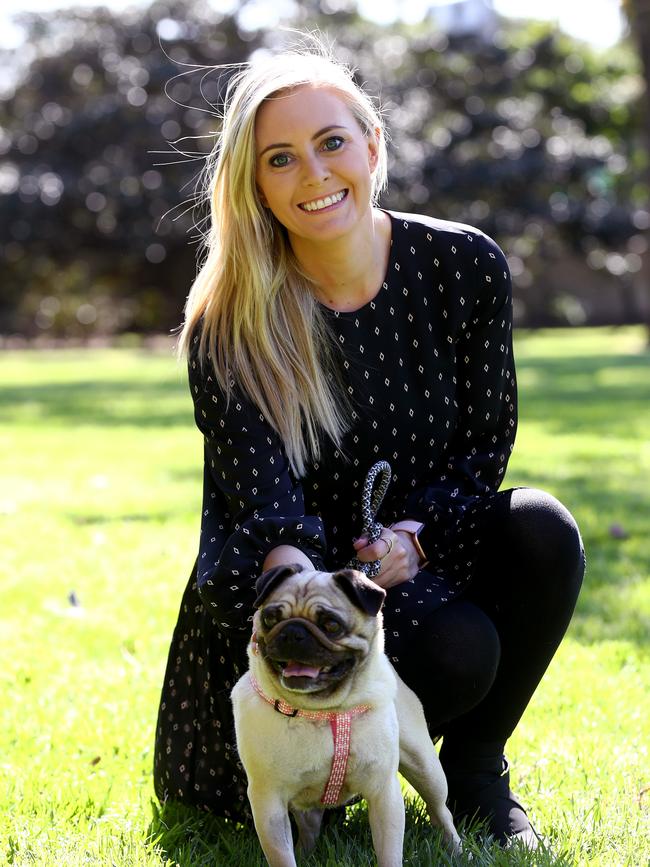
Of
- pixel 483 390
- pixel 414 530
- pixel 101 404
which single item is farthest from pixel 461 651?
pixel 101 404

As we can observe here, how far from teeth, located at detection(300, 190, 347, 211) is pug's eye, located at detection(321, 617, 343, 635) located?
1.16 metres

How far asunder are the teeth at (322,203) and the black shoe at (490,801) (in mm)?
1499

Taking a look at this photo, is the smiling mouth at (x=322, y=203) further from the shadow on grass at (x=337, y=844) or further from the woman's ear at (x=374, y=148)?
the shadow on grass at (x=337, y=844)

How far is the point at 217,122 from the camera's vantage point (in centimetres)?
2830

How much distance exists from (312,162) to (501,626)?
4.22 ft

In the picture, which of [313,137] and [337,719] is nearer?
[337,719]

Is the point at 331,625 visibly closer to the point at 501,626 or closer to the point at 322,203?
the point at 501,626

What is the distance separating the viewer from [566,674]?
3930 millimetres

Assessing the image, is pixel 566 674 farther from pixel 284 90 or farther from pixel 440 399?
pixel 284 90

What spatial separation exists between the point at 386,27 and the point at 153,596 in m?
31.0

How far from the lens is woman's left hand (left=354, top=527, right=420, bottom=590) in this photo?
110 inches

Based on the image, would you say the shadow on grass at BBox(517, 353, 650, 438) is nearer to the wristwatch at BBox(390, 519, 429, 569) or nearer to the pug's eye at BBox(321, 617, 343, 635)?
the wristwatch at BBox(390, 519, 429, 569)

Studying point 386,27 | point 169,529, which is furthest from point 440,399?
point 386,27

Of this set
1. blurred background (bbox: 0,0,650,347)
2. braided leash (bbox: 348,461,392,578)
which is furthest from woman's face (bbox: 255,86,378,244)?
blurred background (bbox: 0,0,650,347)
